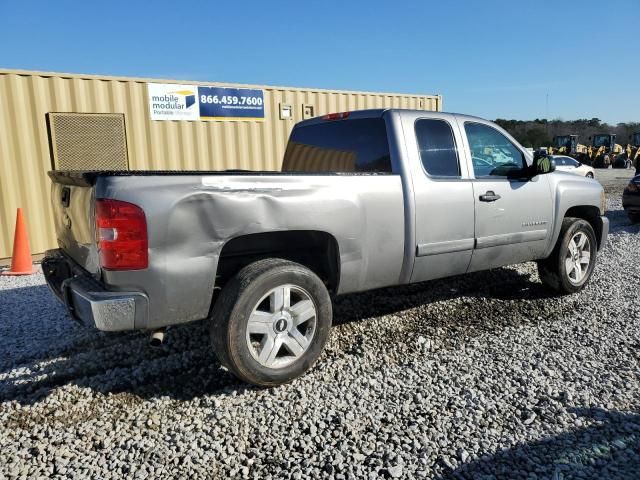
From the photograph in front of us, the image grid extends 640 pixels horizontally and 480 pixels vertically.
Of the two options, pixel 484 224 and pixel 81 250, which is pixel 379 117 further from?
pixel 81 250

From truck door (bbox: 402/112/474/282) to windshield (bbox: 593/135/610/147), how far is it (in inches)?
1767

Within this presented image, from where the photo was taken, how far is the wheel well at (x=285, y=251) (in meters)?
3.50

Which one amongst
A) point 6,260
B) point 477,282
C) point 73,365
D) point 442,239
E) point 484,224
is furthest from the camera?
point 6,260

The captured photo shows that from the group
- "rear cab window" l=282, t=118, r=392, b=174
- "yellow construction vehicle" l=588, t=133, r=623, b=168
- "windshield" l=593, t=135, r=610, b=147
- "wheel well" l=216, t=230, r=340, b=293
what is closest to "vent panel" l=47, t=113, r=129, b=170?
"rear cab window" l=282, t=118, r=392, b=174

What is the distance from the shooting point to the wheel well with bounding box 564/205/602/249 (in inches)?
217

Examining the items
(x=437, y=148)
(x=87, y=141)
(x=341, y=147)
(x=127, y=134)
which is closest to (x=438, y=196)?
(x=437, y=148)

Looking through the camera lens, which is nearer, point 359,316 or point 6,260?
point 359,316

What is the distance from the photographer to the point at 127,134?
27.7 feet

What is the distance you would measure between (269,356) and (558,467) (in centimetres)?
178

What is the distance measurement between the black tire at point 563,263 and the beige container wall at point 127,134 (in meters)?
6.22

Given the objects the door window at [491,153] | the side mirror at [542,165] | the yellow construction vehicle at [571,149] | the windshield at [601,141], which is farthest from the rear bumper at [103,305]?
the windshield at [601,141]

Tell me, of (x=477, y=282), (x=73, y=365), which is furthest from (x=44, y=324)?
(x=477, y=282)

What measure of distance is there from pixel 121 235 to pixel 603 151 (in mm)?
44725

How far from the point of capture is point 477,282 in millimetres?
5867
